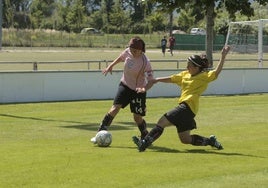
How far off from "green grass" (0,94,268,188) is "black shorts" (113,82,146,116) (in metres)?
0.62

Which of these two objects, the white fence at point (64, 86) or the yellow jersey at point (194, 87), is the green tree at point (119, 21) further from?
the yellow jersey at point (194, 87)

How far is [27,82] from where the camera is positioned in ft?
65.1

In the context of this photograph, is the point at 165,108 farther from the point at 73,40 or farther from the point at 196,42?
the point at 73,40

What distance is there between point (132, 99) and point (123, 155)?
1.55m

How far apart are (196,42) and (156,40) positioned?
10.9 m

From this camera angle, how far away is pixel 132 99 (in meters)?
11.0

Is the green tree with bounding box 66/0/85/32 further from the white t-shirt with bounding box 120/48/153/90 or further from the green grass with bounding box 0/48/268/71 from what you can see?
the white t-shirt with bounding box 120/48/153/90

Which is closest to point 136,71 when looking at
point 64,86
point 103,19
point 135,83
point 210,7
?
point 135,83

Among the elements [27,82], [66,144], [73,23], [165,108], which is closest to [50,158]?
[66,144]

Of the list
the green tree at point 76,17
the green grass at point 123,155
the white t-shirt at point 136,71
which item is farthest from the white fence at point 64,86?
the green tree at point 76,17

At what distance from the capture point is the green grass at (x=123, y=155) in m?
7.88

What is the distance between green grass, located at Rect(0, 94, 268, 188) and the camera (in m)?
7.88

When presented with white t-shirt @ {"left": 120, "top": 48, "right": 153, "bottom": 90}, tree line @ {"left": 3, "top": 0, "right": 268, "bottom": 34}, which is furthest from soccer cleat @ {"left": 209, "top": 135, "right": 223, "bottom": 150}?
tree line @ {"left": 3, "top": 0, "right": 268, "bottom": 34}

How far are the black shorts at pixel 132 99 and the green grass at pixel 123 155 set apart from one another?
623 mm
